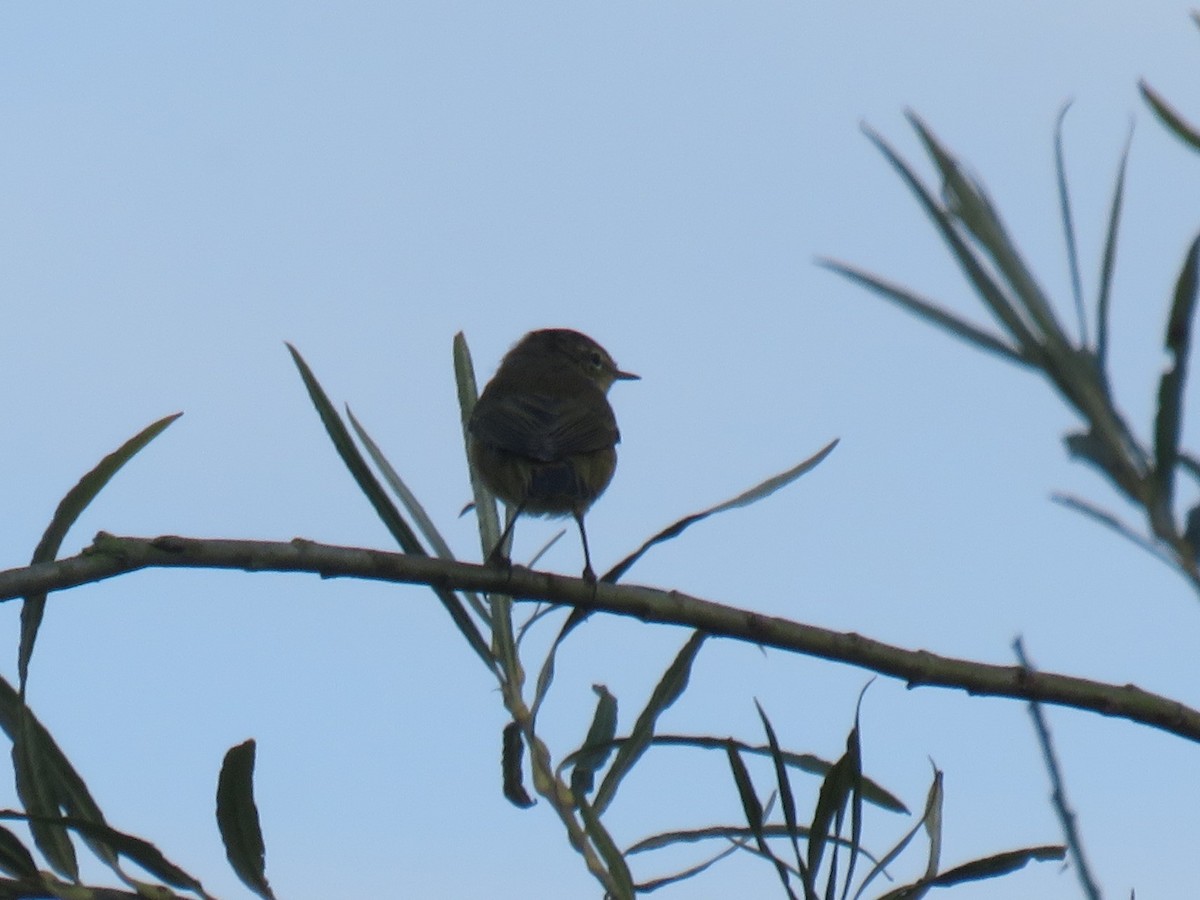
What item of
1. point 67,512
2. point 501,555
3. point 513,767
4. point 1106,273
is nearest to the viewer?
A: point 1106,273

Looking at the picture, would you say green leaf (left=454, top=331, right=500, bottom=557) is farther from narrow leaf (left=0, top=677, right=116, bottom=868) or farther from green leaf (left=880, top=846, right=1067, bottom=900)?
green leaf (left=880, top=846, right=1067, bottom=900)

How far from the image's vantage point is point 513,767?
2.34 meters

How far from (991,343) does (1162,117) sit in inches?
13.2

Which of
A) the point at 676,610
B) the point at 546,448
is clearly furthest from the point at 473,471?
the point at 546,448

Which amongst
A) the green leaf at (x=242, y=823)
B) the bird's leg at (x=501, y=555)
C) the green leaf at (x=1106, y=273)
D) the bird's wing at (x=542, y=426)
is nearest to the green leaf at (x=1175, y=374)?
the green leaf at (x=1106, y=273)

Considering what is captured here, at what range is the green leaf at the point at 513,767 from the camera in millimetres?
2338

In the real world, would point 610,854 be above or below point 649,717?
below

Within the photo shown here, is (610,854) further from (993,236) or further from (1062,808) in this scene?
Result: (993,236)

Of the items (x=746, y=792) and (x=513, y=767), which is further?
(x=513, y=767)

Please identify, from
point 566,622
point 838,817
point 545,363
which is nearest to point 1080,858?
point 838,817

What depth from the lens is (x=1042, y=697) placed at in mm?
1851

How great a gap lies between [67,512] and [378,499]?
56 centimetres

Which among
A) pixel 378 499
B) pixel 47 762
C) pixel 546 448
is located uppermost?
pixel 546 448

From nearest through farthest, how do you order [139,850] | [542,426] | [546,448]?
[139,850]
[546,448]
[542,426]
